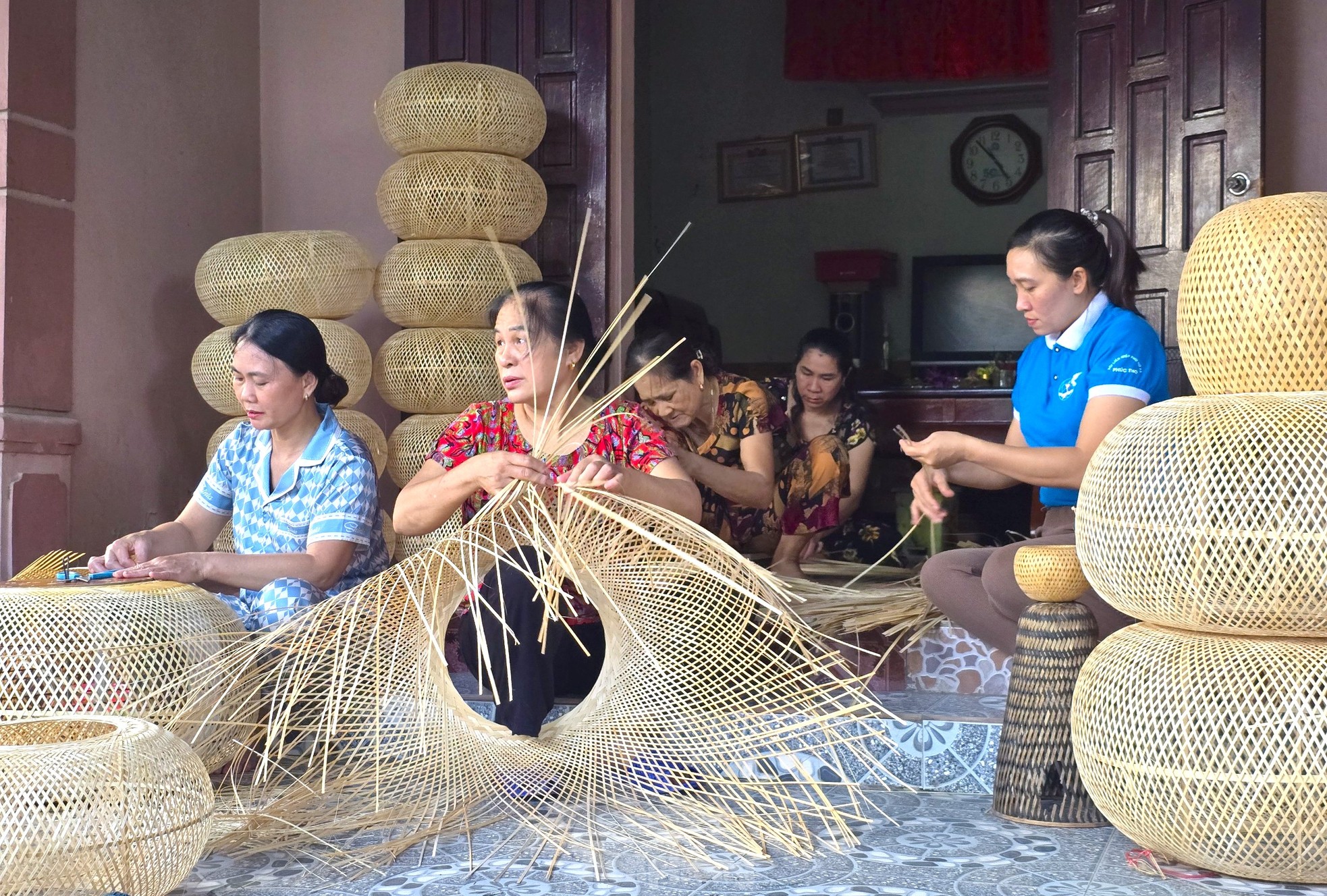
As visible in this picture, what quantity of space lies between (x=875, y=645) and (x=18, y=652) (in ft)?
5.84

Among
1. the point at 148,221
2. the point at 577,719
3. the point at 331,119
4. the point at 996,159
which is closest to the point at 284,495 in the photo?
the point at 577,719

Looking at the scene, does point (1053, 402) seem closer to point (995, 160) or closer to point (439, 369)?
point (439, 369)

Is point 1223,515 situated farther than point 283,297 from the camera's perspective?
No

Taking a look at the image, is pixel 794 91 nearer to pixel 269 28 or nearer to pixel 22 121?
pixel 269 28

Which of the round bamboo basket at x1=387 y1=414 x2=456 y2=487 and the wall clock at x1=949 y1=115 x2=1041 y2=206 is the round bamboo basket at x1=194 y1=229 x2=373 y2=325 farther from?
the wall clock at x1=949 y1=115 x2=1041 y2=206

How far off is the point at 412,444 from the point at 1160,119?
2.39 metres

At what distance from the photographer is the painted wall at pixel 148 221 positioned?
12.7 ft

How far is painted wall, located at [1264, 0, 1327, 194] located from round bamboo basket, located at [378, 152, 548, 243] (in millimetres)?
2236

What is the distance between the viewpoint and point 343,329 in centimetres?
381

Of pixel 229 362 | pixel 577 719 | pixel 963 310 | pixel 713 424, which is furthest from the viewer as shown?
pixel 963 310

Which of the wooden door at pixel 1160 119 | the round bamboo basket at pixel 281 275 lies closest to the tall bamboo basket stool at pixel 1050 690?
the wooden door at pixel 1160 119

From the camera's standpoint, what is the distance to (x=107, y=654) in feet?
7.11

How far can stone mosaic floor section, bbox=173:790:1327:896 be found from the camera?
74.8 inches

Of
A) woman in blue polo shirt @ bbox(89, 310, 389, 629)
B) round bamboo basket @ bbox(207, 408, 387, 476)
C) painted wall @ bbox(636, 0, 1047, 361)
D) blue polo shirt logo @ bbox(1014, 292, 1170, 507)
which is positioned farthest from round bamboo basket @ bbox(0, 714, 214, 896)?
painted wall @ bbox(636, 0, 1047, 361)
